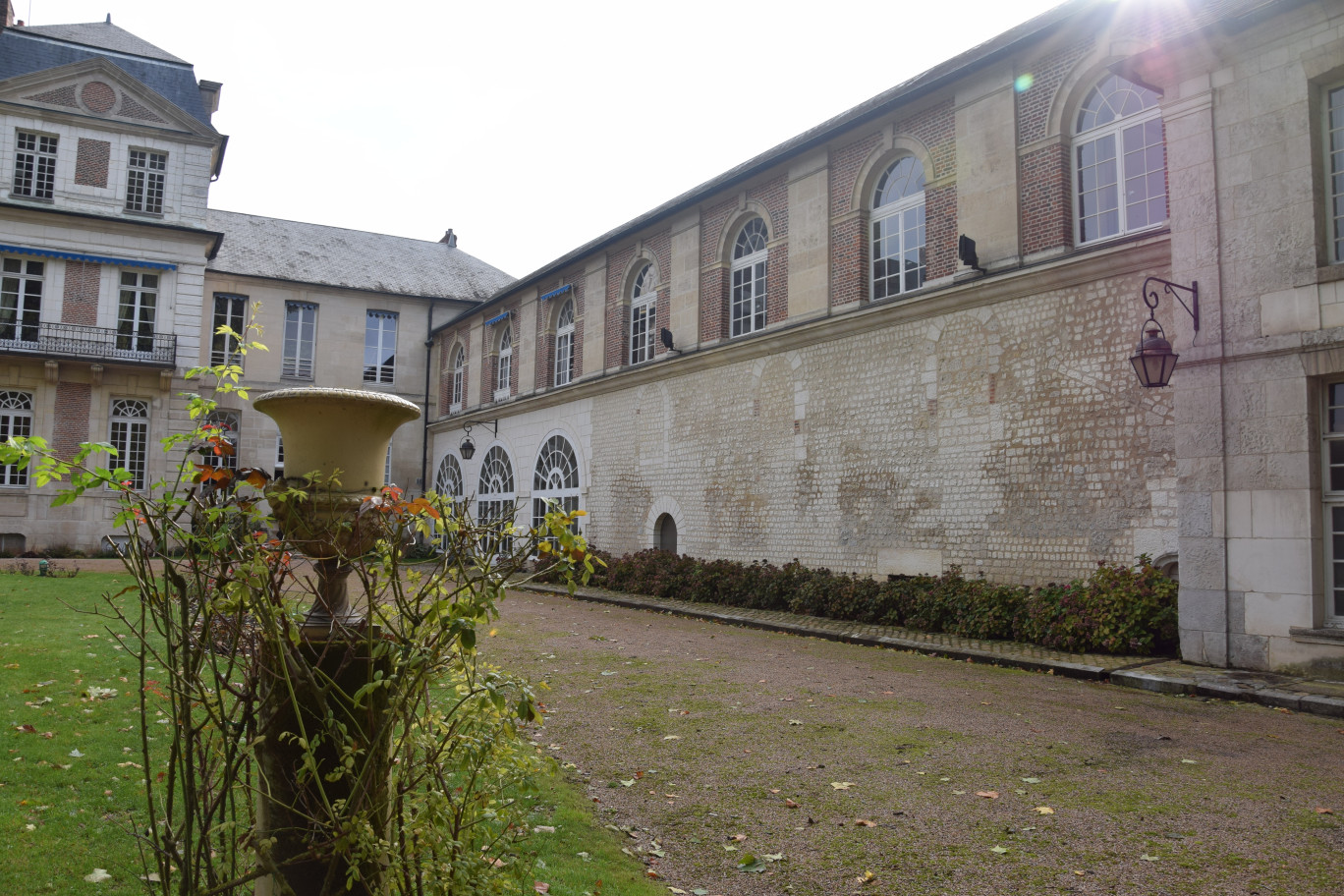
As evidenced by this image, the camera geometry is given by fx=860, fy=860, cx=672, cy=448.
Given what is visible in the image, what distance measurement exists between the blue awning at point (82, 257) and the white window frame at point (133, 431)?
12.6 ft

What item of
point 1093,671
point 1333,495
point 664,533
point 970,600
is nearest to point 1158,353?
point 1333,495

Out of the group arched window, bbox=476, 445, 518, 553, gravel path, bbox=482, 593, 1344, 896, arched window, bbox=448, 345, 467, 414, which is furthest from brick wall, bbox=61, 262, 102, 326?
gravel path, bbox=482, 593, 1344, 896

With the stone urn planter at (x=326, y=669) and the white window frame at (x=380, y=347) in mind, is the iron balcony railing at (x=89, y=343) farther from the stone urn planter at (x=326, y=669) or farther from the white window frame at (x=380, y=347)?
the stone urn planter at (x=326, y=669)

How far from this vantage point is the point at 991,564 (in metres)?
11.2

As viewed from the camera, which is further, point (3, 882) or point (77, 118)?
point (77, 118)

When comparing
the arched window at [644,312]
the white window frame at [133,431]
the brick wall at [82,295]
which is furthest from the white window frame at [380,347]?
the arched window at [644,312]

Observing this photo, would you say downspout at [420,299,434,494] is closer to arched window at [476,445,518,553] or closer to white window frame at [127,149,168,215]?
arched window at [476,445,518,553]

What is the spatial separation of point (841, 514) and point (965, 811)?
9380 mm

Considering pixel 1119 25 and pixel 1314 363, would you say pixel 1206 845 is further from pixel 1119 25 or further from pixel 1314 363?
pixel 1119 25

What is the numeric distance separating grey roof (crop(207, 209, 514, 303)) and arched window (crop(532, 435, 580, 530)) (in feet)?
37.6

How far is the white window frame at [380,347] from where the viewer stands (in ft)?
99.3

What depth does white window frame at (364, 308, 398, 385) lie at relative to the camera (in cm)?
3027

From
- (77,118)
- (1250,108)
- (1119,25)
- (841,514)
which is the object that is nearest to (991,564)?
(841,514)

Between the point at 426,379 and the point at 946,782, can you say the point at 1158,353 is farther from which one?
the point at 426,379
